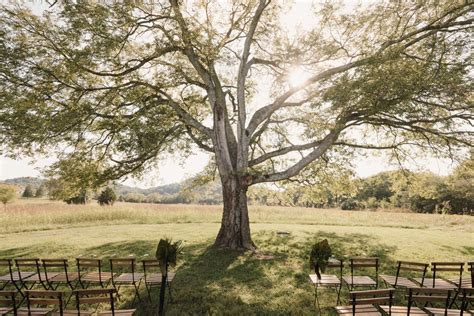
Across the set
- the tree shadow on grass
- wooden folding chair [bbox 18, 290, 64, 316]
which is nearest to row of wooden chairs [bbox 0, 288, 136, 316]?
wooden folding chair [bbox 18, 290, 64, 316]

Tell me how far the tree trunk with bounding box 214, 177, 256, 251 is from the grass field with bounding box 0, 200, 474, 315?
610 millimetres

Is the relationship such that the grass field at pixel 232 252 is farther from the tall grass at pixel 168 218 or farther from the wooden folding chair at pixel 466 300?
the wooden folding chair at pixel 466 300

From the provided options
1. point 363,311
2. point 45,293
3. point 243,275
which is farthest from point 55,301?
point 243,275

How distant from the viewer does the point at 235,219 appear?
1313 cm

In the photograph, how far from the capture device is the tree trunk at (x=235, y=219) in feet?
43.0

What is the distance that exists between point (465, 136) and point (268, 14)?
389 inches

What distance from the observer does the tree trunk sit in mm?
13102

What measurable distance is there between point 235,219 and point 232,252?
1.37m

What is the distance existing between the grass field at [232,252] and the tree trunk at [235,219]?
610 millimetres

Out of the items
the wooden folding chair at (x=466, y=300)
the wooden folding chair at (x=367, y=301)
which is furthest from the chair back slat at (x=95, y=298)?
the wooden folding chair at (x=466, y=300)

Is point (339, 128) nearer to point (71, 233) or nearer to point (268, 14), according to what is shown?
point (268, 14)

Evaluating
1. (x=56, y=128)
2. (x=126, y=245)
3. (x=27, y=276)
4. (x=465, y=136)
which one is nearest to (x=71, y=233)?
(x=126, y=245)

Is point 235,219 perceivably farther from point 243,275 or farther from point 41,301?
point 41,301

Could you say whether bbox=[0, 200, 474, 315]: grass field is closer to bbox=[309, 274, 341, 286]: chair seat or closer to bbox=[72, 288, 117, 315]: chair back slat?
bbox=[309, 274, 341, 286]: chair seat
